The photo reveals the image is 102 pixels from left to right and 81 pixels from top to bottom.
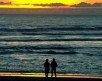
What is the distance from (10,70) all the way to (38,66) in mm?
3899

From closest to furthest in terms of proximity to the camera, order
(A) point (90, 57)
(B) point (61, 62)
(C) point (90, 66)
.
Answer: (C) point (90, 66)
(B) point (61, 62)
(A) point (90, 57)

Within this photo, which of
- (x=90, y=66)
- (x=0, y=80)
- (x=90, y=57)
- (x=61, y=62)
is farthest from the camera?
(x=90, y=57)

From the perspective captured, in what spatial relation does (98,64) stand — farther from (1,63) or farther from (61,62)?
(1,63)

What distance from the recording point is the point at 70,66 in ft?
137

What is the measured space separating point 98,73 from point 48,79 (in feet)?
36.4

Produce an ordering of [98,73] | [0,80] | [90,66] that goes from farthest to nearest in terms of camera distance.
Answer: [90,66] < [98,73] < [0,80]

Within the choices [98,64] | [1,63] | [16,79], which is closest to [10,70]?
[1,63]

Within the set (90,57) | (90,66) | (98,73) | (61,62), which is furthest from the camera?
(90,57)

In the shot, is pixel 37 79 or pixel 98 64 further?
pixel 98 64

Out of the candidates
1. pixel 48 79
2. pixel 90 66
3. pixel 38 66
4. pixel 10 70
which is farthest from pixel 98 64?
pixel 48 79

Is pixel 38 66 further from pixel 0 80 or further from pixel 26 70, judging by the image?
pixel 0 80

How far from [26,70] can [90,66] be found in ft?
22.2

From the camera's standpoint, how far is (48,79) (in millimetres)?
26375

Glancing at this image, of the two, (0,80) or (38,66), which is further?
(38,66)
